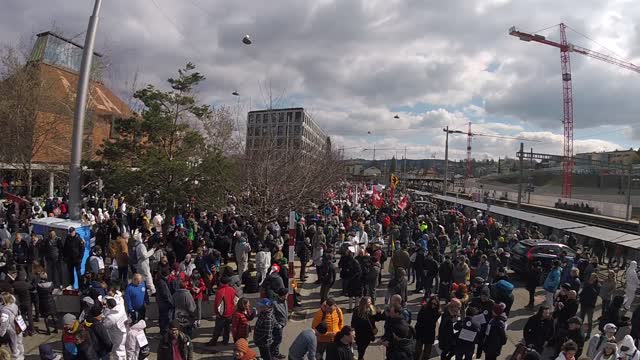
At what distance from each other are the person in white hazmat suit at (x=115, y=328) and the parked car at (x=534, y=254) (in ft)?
39.8

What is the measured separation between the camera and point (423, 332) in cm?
780

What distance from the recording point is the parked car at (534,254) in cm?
1405

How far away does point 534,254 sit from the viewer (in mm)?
14172

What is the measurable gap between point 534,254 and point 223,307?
10.8 meters

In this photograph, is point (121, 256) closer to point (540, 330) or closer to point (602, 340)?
point (540, 330)

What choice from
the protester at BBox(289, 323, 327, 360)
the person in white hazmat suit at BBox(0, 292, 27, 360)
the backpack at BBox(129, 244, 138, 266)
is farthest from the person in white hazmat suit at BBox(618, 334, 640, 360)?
the backpack at BBox(129, 244, 138, 266)

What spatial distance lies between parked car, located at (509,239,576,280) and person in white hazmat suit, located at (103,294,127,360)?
12122 millimetres

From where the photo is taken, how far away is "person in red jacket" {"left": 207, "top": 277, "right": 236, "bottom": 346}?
26.7ft

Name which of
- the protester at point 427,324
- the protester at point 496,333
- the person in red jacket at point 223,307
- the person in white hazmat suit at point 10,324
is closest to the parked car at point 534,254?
the protester at point 496,333

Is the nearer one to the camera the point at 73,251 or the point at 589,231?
the point at 73,251

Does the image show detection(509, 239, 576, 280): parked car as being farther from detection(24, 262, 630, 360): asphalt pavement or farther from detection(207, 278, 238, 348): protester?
detection(207, 278, 238, 348): protester

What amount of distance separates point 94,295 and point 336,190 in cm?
3263

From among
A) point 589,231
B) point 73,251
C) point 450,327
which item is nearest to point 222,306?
point 450,327

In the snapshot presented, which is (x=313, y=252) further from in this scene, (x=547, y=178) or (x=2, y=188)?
(x=547, y=178)
